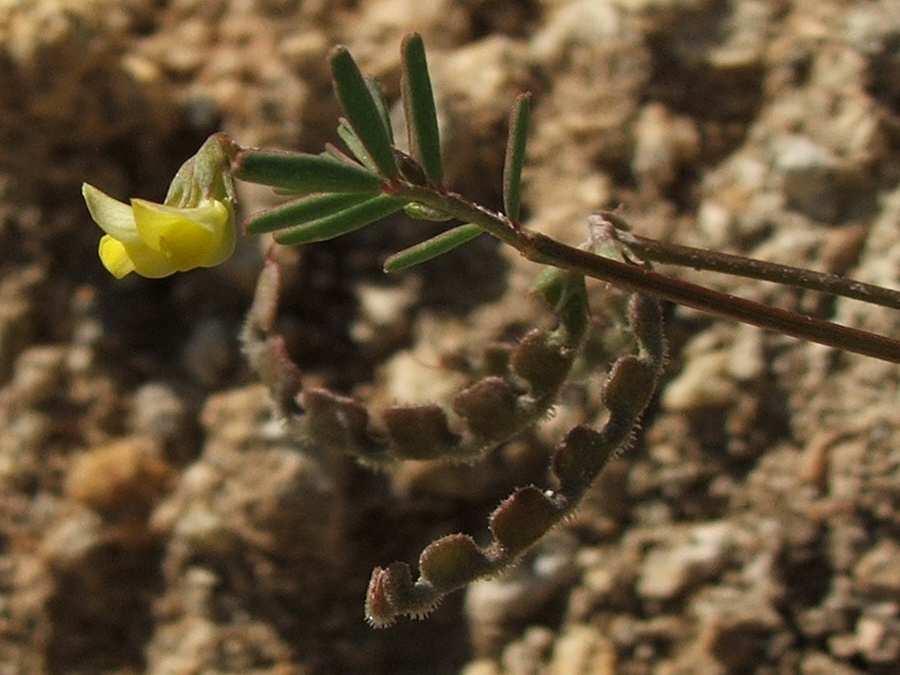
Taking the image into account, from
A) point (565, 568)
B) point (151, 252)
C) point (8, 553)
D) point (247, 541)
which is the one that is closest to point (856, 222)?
point (565, 568)

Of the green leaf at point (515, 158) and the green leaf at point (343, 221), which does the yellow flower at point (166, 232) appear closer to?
the green leaf at point (343, 221)

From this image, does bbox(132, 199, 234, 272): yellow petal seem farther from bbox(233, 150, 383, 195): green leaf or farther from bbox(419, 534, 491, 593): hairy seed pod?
bbox(419, 534, 491, 593): hairy seed pod

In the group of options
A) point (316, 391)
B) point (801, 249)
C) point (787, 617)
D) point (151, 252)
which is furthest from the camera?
point (801, 249)

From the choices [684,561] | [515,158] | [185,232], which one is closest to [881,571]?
[684,561]

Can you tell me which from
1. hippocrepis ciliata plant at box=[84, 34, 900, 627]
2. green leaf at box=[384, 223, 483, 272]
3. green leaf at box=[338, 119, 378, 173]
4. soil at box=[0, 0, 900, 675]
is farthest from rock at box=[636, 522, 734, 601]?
green leaf at box=[338, 119, 378, 173]

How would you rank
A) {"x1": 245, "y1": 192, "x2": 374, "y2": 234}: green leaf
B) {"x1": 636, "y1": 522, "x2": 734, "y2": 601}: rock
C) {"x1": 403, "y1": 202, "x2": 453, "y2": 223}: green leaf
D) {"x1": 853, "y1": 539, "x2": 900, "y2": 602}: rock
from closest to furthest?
{"x1": 245, "y1": 192, "x2": 374, "y2": 234}: green leaf → {"x1": 403, "y1": 202, "x2": 453, "y2": 223}: green leaf → {"x1": 853, "y1": 539, "x2": 900, "y2": 602}: rock → {"x1": 636, "y1": 522, "x2": 734, "y2": 601}: rock

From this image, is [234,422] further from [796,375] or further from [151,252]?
[151,252]

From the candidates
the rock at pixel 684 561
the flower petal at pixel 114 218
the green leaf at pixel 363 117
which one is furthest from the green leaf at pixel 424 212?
the rock at pixel 684 561
